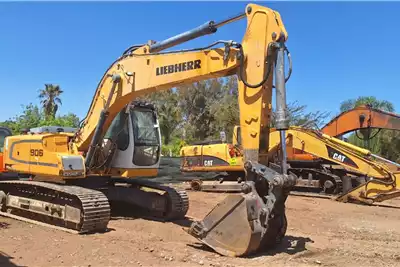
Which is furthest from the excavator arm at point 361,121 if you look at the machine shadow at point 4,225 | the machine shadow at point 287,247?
the machine shadow at point 4,225

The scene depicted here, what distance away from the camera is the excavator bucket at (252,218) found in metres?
5.68

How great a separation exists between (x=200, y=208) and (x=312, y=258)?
225 inches

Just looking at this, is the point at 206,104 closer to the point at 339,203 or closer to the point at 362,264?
the point at 339,203

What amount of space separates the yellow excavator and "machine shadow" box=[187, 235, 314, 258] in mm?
4068

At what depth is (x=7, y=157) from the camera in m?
9.68

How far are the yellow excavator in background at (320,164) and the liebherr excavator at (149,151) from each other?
3526 millimetres

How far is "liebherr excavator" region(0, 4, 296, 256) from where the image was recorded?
5934 millimetres

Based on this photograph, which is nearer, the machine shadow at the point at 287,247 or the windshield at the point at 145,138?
the machine shadow at the point at 287,247

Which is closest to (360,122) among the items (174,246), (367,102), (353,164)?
(353,164)

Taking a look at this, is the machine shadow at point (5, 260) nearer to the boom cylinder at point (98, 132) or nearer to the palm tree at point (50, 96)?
the boom cylinder at point (98, 132)

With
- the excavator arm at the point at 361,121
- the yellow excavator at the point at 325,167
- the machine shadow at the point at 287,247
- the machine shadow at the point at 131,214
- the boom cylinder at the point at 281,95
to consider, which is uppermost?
the excavator arm at the point at 361,121

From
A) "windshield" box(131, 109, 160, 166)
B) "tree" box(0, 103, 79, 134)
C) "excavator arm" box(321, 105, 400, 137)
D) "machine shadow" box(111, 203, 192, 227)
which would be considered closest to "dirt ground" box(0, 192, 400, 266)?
"machine shadow" box(111, 203, 192, 227)

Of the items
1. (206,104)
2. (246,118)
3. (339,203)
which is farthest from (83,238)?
(206,104)

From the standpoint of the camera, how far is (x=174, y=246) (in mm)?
6590
